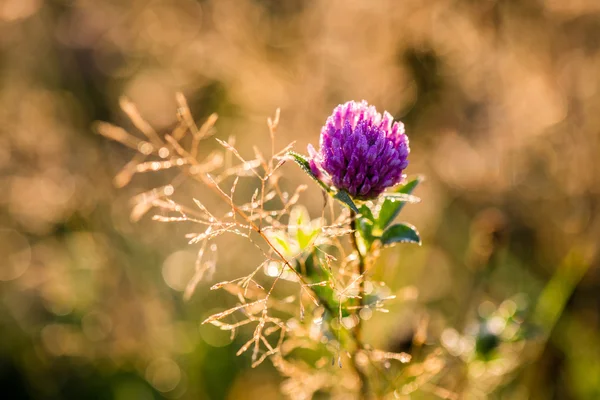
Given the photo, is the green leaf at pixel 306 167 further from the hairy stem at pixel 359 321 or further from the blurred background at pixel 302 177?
the blurred background at pixel 302 177

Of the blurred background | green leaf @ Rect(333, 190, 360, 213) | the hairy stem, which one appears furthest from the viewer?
the blurred background

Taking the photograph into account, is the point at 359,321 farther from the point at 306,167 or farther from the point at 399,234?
the point at 306,167

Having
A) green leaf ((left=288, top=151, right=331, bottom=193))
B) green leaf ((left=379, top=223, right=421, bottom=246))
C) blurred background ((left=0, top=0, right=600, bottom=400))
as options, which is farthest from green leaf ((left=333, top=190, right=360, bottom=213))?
blurred background ((left=0, top=0, right=600, bottom=400))

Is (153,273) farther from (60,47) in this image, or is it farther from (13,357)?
(60,47)

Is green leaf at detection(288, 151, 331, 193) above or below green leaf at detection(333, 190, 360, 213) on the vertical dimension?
above

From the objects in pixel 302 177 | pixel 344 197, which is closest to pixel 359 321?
pixel 344 197

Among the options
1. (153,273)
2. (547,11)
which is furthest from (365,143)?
(153,273)

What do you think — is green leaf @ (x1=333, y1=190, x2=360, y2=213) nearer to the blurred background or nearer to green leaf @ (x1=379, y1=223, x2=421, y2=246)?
green leaf @ (x1=379, y1=223, x2=421, y2=246)
